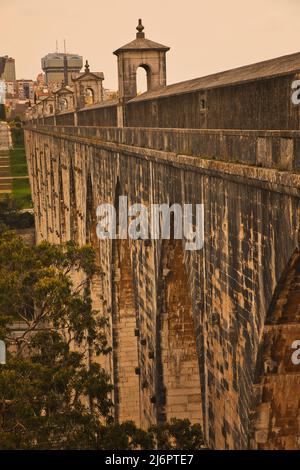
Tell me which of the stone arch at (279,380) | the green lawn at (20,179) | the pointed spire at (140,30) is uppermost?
the pointed spire at (140,30)

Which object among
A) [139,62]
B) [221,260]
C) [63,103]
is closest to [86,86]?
[139,62]

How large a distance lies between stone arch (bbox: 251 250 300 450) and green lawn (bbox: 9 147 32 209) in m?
53.8

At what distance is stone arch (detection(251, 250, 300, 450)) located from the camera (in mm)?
8797

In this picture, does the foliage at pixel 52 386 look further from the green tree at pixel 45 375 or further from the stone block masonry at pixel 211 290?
the stone block masonry at pixel 211 290

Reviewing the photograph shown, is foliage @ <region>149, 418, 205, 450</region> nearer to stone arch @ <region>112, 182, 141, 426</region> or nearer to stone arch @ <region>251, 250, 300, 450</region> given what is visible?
stone arch @ <region>251, 250, 300, 450</region>

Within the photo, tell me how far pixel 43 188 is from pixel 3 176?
41.1 meters

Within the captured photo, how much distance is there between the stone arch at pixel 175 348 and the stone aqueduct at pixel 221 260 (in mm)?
22

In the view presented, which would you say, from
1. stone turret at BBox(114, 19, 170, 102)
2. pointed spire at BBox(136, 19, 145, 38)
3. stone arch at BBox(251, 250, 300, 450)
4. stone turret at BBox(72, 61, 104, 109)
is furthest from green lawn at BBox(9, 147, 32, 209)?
stone arch at BBox(251, 250, 300, 450)

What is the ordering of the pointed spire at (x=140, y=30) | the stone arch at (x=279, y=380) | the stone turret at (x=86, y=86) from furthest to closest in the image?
the stone turret at (x=86, y=86) < the pointed spire at (x=140, y=30) < the stone arch at (x=279, y=380)

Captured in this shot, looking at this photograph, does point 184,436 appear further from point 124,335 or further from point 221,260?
point 124,335

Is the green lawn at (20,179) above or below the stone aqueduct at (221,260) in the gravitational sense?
below

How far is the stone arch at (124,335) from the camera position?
65.8 feet

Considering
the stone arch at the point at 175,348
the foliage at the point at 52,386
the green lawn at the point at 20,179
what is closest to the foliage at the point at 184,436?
the foliage at the point at 52,386

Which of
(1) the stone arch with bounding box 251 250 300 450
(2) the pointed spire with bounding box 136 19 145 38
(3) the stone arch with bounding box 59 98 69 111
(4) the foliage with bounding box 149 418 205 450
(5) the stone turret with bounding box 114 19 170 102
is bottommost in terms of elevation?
(4) the foliage with bounding box 149 418 205 450
